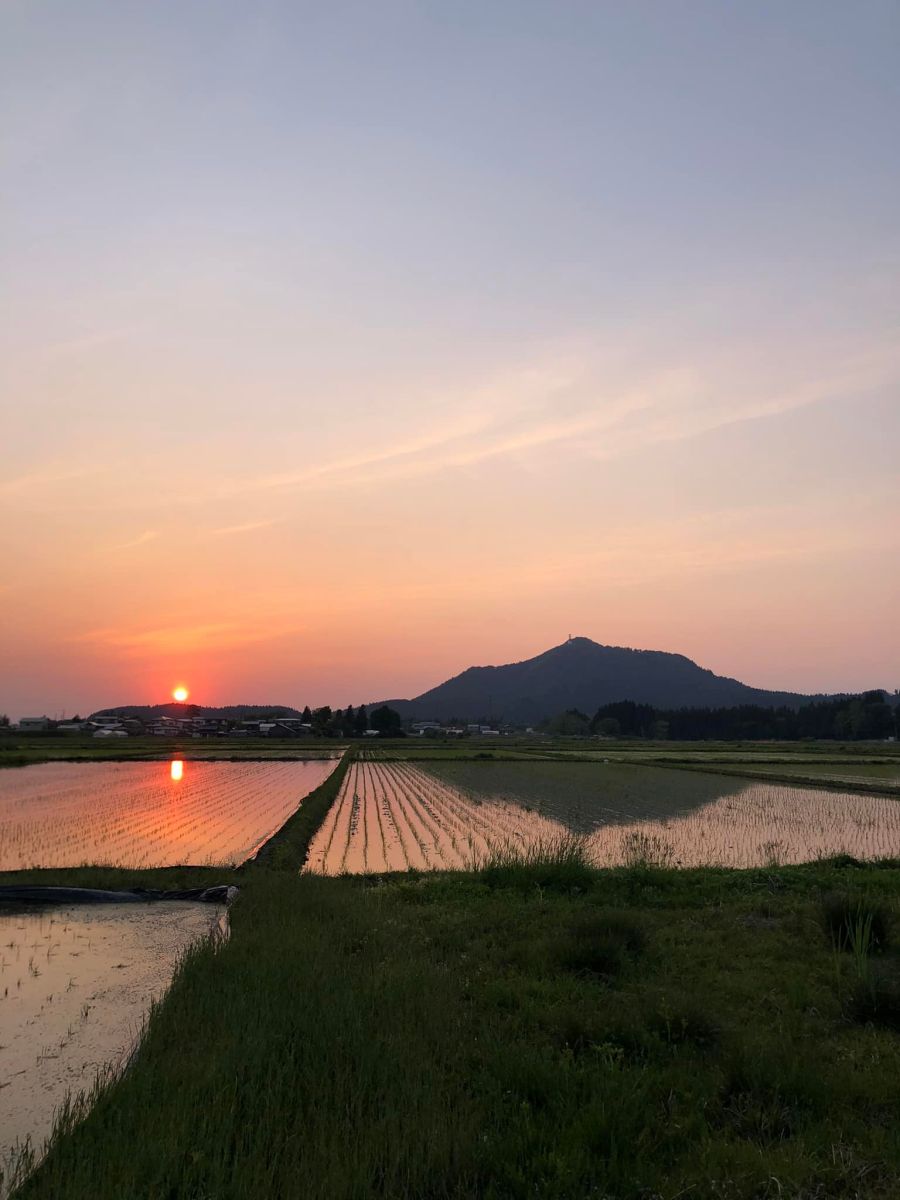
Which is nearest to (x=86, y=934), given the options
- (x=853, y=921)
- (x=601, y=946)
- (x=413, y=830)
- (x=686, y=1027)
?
(x=601, y=946)

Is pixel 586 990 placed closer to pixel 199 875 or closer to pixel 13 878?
pixel 199 875

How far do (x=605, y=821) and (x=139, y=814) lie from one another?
12.0m

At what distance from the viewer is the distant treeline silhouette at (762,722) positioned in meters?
107

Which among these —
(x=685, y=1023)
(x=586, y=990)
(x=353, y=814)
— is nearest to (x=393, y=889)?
(x=586, y=990)

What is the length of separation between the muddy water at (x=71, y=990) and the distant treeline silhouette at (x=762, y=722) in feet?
376

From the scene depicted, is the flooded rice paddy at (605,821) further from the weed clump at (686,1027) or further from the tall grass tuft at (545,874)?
the weed clump at (686,1027)

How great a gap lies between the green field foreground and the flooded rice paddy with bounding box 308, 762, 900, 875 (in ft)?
18.0

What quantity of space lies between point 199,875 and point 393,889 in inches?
129

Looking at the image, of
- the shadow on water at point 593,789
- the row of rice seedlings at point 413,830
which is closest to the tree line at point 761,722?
the shadow on water at point 593,789

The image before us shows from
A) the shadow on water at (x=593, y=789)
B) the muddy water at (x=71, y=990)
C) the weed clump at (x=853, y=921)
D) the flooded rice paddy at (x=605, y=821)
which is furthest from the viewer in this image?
the shadow on water at (x=593, y=789)

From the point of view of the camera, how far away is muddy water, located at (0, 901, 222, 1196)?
4.82 meters

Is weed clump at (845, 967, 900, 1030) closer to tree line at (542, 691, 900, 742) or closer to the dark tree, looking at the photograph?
tree line at (542, 691, 900, 742)

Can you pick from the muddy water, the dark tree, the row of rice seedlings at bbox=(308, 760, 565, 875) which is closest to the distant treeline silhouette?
the dark tree

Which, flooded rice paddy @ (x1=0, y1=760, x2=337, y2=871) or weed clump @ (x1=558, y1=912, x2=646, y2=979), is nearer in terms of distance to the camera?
weed clump @ (x1=558, y1=912, x2=646, y2=979)
